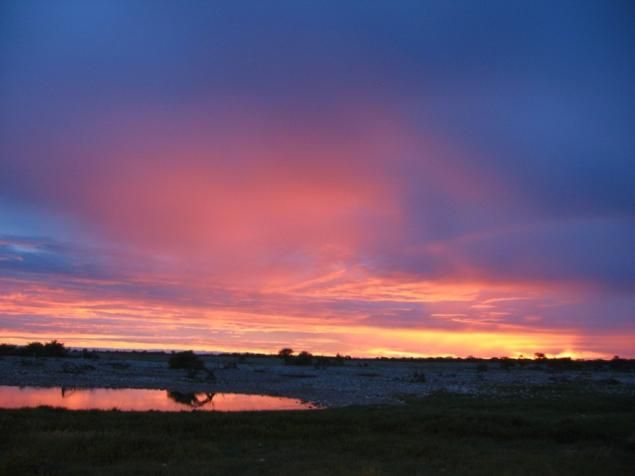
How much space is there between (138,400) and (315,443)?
26048 millimetres

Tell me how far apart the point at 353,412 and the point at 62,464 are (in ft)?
59.4

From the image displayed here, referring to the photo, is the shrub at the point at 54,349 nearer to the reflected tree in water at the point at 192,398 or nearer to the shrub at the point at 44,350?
the shrub at the point at 44,350

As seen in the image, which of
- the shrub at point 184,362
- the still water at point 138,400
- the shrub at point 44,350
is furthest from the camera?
the shrub at point 44,350

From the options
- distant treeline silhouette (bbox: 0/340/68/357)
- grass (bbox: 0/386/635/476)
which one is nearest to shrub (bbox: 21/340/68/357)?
distant treeline silhouette (bbox: 0/340/68/357)

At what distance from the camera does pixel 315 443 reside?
984 inches

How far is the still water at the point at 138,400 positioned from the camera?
42.0 metres

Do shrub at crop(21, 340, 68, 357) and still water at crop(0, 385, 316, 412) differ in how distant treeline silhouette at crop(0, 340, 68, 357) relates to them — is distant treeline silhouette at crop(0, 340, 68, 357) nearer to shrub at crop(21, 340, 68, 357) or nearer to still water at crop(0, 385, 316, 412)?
shrub at crop(21, 340, 68, 357)

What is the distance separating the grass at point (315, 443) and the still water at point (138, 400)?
10542mm

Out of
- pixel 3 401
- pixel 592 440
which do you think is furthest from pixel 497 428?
pixel 3 401

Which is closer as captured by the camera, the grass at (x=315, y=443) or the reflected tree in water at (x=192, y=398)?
the grass at (x=315, y=443)

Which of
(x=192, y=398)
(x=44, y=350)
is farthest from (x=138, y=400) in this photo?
(x=44, y=350)

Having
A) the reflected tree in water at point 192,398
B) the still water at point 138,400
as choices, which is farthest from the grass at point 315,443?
the reflected tree in water at point 192,398

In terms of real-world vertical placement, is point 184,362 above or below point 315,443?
above

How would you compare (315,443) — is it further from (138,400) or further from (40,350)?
(40,350)
